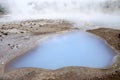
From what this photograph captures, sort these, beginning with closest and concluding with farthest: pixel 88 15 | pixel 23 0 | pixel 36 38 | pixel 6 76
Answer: pixel 6 76, pixel 36 38, pixel 88 15, pixel 23 0

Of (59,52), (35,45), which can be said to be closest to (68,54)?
(59,52)

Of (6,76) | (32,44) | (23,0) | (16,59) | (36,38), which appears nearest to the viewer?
(6,76)

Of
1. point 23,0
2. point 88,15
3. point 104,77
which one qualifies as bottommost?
point 104,77

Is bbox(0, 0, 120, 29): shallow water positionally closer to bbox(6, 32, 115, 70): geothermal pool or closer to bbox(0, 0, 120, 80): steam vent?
bbox(0, 0, 120, 80): steam vent

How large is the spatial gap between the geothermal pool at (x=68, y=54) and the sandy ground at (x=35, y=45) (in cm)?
37

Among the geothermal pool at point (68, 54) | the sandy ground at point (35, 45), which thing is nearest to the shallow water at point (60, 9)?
the sandy ground at point (35, 45)

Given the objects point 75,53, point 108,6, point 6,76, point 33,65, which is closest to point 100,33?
point 75,53

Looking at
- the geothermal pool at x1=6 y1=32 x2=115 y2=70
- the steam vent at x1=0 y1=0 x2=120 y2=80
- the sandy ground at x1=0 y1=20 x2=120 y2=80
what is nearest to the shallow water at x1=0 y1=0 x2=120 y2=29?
the steam vent at x1=0 y1=0 x2=120 y2=80

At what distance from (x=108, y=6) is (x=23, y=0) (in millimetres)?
9540

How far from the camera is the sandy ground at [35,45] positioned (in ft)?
23.6

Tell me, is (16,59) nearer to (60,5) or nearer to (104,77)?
(104,77)

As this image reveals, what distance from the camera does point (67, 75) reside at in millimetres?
7238

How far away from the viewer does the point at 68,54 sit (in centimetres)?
933

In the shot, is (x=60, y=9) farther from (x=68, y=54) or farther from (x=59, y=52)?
(x=68, y=54)
